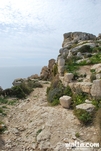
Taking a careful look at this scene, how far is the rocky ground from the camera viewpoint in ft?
17.7

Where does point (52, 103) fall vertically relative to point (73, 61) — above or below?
below

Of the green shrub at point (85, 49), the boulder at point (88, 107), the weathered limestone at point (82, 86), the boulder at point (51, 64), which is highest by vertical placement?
the green shrub at point (85, 49)

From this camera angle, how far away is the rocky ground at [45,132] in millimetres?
5391

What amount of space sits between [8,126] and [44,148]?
2821 millimetres

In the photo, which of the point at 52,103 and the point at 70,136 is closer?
the point at 70,136

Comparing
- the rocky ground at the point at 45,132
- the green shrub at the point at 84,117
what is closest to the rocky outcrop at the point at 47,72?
the rocky ground at the point at 45,132

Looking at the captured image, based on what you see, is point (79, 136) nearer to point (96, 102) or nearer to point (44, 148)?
point (44, 148)

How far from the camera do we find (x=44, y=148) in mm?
5242

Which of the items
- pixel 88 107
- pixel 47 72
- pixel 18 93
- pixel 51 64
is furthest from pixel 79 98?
pixel 51 64

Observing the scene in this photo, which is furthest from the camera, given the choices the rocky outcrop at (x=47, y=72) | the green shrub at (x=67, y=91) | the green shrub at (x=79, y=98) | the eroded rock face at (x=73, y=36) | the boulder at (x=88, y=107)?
the rocky outcrop at (x=47, y=72)

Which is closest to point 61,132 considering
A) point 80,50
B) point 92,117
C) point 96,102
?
point 92,117

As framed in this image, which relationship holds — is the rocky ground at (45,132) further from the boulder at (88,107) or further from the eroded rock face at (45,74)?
the eroded rock face at (45,74)

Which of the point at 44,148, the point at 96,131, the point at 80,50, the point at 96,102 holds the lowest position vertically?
the point at 44,148

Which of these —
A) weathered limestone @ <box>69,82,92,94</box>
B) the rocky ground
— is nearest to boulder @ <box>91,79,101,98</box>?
weathered limestone @ <box>69,82,92,94</box>
